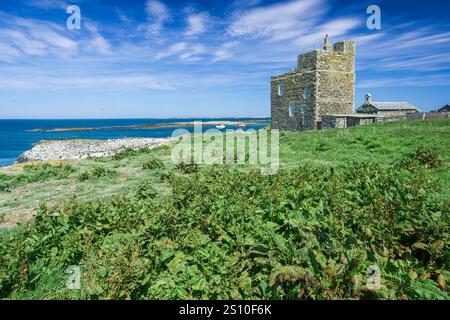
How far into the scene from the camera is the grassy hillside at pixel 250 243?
174 inches

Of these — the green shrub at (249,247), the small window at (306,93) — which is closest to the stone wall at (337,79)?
the small window at (306,93)

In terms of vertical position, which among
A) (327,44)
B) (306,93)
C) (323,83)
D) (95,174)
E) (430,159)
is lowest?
(95,174)

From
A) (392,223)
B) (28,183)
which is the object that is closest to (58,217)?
(392,223)

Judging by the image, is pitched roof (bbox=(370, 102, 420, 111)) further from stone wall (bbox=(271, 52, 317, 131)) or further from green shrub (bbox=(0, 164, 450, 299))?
green shrub (bbox=(0, 164, 450, 299))

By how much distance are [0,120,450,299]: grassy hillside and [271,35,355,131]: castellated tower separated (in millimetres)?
30211

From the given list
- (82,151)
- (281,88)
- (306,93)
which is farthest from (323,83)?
(82,151)

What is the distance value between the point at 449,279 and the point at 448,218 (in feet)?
4.94

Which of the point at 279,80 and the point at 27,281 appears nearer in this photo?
the point at 27,281

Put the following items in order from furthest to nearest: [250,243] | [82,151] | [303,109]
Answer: [82,151]
[303,109]
[250,243]

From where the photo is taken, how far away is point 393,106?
2077 inches

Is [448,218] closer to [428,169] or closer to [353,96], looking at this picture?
[428,169]

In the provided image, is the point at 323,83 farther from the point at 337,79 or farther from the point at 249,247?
the point at 249,247

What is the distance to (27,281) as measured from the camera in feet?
16.6

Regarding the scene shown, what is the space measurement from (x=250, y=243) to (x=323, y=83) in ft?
118
